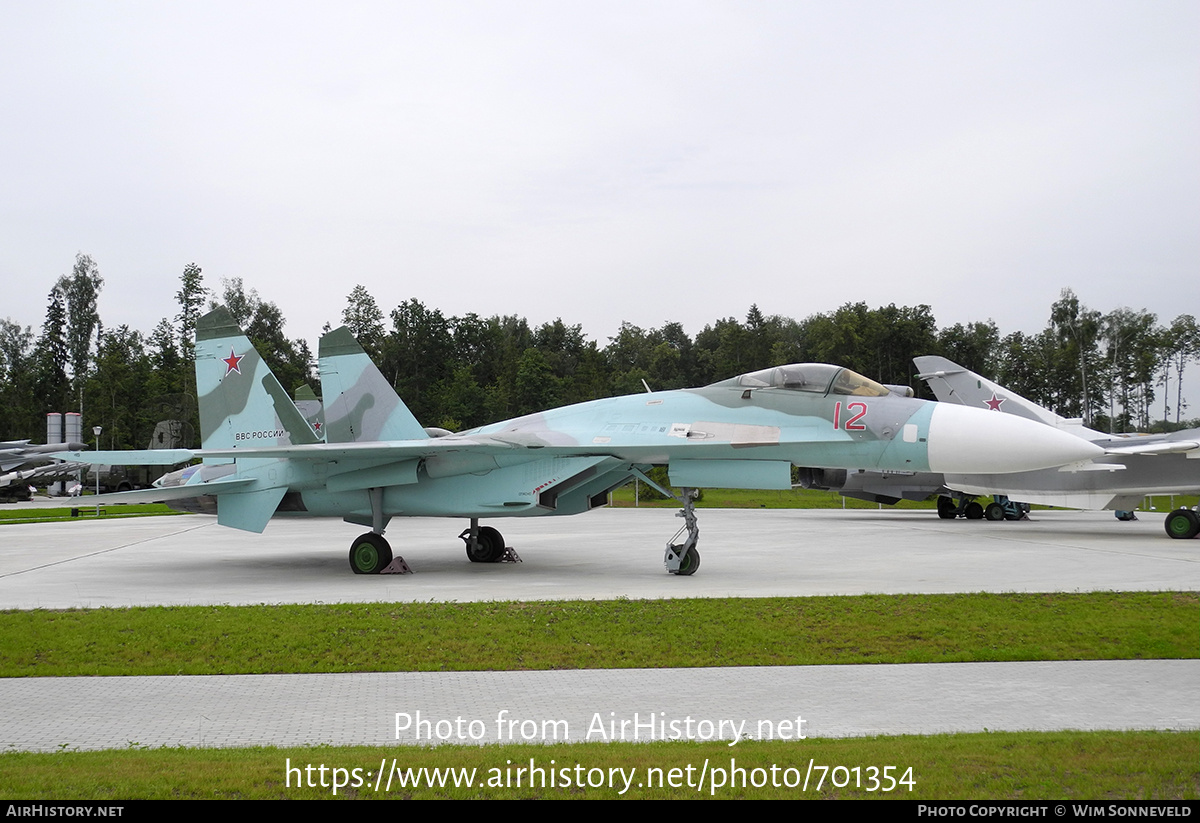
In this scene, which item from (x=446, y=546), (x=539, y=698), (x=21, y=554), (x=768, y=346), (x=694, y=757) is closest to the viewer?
(x=694, y=757)

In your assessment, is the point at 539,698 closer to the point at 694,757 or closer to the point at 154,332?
the point at 694,757

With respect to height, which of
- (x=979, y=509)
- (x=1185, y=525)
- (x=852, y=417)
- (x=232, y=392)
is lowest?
(x=979, y=509)

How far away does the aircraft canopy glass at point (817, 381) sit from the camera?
11.2 m

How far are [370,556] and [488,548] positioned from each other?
7.18ft

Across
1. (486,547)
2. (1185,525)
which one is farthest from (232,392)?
(1185,525)

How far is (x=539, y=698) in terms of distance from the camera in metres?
5.75

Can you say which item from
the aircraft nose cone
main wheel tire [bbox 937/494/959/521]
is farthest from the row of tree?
the aircraft nose cone

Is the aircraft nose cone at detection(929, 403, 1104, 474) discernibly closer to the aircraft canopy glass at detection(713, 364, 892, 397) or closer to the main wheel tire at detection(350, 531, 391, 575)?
the aircraft canopy glass at detection(713, 364, 892, 397)

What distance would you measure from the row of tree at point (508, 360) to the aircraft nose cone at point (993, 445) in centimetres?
4482

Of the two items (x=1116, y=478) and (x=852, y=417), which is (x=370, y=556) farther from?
(x=1116, y=478)

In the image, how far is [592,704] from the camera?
219 inches

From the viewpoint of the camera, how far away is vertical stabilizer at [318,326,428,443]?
1375cm
